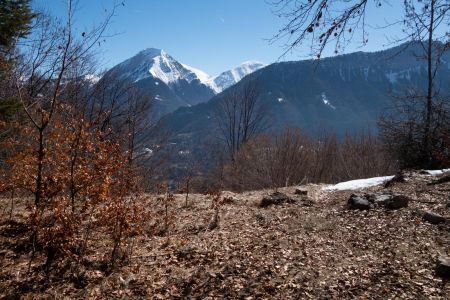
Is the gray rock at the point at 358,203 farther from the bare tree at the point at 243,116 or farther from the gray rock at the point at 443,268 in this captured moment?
the bare tree at the point at 243,116

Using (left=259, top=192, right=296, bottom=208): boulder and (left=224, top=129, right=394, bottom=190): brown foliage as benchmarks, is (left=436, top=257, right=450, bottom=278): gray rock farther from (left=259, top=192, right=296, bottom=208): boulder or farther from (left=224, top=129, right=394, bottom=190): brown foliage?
(left=224, top=129, right=394, bottom=190): brown foliage

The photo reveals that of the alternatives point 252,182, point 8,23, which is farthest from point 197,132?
point 8,23

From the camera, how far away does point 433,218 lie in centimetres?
830

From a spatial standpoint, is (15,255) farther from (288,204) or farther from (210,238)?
(288,204)

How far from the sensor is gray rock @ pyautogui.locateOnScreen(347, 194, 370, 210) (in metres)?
9.91

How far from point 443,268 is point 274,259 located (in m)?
2.84

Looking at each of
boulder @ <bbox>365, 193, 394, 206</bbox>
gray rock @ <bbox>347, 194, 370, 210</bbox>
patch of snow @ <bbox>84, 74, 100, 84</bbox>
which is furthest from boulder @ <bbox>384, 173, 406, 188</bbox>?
patch of snow @ <bbox>84, 74, 100, 84</bbox>

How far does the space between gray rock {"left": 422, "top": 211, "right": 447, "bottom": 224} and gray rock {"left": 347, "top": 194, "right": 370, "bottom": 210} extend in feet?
5.29

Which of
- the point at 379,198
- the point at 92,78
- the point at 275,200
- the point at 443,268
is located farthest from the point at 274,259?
the point at 92,78

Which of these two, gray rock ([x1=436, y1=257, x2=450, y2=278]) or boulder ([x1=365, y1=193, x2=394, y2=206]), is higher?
Result: boulder ([x1=365, y1=193, x2=394, y2=206])

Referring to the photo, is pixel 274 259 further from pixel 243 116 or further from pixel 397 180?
pixel 243 116

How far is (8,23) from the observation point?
460 inches

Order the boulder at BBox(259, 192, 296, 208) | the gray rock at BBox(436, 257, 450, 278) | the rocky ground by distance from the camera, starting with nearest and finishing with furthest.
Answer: the gray rock at BBox(436, 257, 450, 278)
the rocky ground
the boulder at BBox(259, 192, 296, 208)

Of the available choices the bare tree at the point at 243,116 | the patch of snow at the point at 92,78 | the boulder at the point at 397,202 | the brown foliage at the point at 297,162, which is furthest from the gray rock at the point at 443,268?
the bare tree at the point at 243,116
